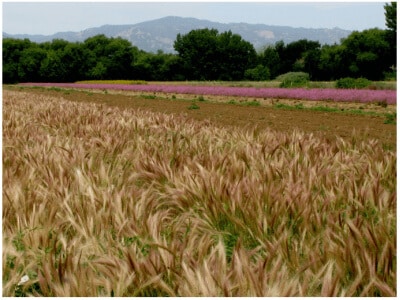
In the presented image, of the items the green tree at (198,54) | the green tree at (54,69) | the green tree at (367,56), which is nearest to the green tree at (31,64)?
the green tree at (54,69)

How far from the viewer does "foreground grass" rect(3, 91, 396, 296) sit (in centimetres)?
173

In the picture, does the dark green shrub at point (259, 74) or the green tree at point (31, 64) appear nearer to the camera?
the dark green shrub at point (259, 74)

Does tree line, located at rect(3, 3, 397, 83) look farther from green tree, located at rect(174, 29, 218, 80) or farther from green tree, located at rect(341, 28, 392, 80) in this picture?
green tree, located at rect(341, 28, 392, 80)

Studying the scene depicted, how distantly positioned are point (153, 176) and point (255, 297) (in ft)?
6.70

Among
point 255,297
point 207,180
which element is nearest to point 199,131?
point 207,180

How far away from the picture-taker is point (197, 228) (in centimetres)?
262

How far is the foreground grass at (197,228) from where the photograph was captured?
1.73 metres

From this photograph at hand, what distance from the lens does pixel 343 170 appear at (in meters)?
3.73

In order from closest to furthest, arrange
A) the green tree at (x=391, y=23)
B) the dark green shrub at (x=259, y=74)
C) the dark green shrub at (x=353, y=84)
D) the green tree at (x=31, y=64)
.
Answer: the dark green shrub at (x=353, y=84)
the green tree at (x=391, y=23)
the dark green shrub at (x=259, y=74)
the green tree at (x=31, y=64)

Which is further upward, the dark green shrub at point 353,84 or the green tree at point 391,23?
the green tree at point 391,23

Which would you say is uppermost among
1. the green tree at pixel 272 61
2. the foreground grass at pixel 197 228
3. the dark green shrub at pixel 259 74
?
the green tree at pixel 272 61

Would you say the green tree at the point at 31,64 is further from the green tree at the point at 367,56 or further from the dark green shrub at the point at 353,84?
the dark green shrub at the point at 353,84

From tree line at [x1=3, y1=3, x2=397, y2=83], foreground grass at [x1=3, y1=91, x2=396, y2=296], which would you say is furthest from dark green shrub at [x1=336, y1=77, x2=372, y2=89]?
tree line at [x1=3, y1=3, x2=397, y2=83]

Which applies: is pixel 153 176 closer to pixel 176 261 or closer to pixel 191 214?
pixel 191 214
